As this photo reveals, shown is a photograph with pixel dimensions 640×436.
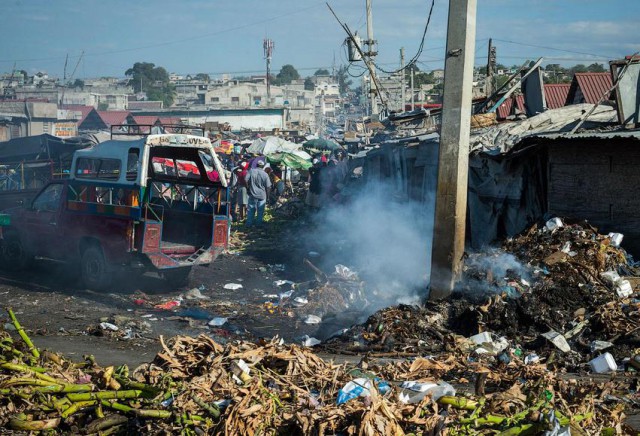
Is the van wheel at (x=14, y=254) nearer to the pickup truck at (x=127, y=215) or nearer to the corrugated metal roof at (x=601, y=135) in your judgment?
the pickup truck at (x=127, y=215)

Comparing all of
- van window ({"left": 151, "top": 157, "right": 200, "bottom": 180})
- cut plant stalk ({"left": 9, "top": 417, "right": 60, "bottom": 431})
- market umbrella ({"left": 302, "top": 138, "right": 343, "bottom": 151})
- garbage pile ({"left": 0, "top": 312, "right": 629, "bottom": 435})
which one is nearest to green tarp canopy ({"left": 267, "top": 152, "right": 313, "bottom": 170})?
market umbrella ({"left": 302, "top": 138, "right": 343, "bottom": 151})

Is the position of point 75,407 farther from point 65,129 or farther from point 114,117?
point 114,117

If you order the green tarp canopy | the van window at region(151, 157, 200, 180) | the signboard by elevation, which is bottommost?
the green tarp canopy

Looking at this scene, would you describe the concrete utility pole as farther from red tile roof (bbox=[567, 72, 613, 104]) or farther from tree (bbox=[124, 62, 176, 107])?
tree (bbox=[124, 62, 176, 107])

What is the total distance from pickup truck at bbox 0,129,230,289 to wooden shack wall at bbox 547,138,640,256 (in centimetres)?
517

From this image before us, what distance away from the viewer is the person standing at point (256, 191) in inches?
654

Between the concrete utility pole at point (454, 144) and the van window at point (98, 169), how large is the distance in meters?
5.14

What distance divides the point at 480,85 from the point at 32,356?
2048cm

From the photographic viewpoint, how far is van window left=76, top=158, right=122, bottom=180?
10.4 metres

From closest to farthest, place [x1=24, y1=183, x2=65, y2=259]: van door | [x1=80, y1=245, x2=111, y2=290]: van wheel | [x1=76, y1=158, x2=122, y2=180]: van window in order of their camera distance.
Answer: [x1=80, y1=245, x2=111, y2=290]: van wheel < [x1=76, y1=158, x2=122, y2=180]: van window < [x1=24, y1=183, x2=65, y2=259]: van door

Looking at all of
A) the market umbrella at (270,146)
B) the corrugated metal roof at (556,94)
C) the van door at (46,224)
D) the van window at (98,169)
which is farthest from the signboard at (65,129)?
the van window at (98,169)

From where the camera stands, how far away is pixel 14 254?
38.5 feet

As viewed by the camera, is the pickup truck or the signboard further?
the signboard

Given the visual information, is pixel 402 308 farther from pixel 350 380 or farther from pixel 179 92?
pixel 179 92
